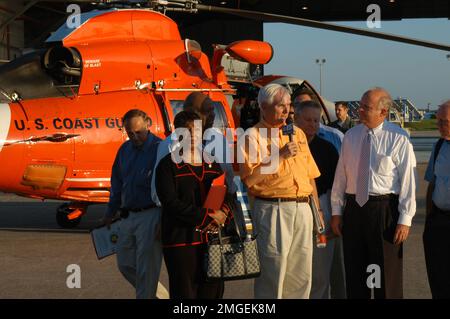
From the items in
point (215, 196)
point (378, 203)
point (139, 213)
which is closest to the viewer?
point (215, 196)

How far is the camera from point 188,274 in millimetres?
4922

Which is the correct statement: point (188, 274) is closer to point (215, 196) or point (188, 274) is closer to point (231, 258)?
point (231, 258)

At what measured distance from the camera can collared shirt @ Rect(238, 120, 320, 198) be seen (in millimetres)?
5195

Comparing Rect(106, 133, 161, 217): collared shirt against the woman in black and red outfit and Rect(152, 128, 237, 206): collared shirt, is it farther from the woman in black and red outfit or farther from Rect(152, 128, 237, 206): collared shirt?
the woman in black and red outfit

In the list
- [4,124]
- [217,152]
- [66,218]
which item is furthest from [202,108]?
[66,218]

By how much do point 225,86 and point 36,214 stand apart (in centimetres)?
448

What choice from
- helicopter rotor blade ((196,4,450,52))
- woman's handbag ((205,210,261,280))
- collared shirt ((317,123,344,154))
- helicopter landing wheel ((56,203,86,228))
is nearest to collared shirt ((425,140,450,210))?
collared shirt ((317,123,344,154))

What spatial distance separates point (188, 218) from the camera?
4.88 meters

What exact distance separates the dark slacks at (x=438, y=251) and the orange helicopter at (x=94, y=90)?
4.97m

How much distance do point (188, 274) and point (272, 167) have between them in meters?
0.93

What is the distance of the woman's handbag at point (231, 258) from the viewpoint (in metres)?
4.84

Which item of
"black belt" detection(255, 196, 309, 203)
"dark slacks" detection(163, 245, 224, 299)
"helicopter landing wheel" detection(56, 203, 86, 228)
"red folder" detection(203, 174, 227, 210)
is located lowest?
"helicopter landing wheel" detection(56, 203, 86, 228)

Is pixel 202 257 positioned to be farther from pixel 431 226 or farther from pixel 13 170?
pixel 13 170
